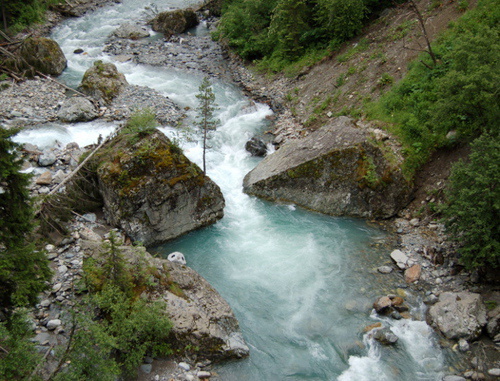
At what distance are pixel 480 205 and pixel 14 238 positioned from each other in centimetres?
1239

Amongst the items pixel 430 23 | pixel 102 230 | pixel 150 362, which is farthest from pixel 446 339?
pixel 430 23

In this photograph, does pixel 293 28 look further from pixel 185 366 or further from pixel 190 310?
pixel 185 366

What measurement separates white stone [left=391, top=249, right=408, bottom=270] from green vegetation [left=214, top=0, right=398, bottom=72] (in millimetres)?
16457

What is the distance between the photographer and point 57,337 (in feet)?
28.6

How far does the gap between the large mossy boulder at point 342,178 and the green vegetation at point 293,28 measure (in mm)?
10760

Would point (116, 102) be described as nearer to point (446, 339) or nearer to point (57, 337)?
point (57, 337)

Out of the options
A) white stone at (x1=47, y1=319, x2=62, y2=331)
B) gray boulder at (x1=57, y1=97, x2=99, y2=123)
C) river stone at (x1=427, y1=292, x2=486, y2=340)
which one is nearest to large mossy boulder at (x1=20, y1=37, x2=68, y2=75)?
gray boulder at (x1=57, y1=97, x2=99, y2=123)

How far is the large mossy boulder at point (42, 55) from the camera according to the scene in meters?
22.3

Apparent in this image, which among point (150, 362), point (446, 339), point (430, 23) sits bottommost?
point (150, 362)

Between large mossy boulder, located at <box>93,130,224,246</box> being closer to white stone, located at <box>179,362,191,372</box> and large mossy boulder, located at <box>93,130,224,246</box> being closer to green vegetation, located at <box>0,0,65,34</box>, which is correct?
white stone, located at <box>179,362,191,372</box>

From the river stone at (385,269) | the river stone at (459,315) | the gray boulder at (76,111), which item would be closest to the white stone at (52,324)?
the river stone at (385,269)

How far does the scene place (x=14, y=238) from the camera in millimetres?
7523

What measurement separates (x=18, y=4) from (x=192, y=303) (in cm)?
3123

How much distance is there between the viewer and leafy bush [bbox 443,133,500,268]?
33.9ft
